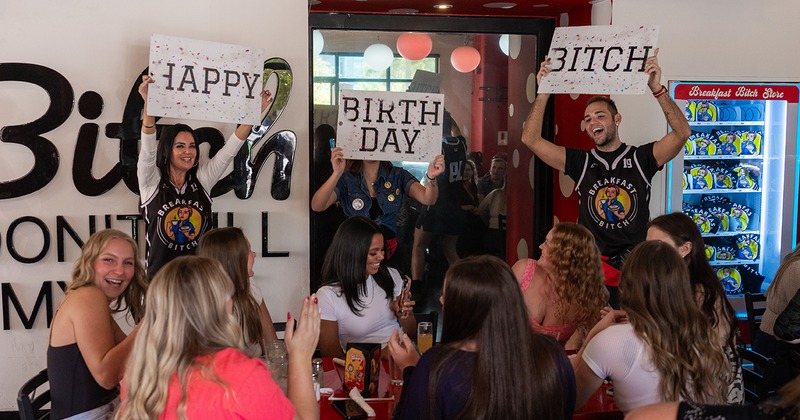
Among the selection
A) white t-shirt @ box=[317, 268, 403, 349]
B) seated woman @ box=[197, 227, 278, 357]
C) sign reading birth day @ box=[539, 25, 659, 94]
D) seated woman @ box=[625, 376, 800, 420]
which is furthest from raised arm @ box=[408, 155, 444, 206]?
seated woman @ box=[625, 376, 800, 420]

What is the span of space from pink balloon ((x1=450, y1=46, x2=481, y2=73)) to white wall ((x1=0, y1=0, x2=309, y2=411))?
122 centimetres

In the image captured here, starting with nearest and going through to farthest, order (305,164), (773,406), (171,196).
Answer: (773,406)
(171,196)
(305,164)

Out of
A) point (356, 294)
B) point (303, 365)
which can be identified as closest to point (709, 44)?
point (356, 294)

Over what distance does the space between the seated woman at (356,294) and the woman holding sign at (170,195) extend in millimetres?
975

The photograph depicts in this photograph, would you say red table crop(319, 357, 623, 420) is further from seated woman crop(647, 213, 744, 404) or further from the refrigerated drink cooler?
the refrigerated drink cooler

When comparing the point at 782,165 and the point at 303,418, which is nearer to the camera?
the point at 303,418

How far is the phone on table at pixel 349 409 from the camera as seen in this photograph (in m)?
2.85

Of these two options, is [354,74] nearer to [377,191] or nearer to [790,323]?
[377,191]

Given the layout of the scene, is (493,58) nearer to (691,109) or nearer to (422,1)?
(422,1)

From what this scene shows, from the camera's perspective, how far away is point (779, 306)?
4.19 meters

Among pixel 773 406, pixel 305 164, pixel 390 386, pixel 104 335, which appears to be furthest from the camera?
pixel 305 164

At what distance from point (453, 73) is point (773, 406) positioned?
4.48 metres

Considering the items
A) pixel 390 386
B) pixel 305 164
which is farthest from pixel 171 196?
pixel 390 386

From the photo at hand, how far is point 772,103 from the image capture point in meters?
5.77
